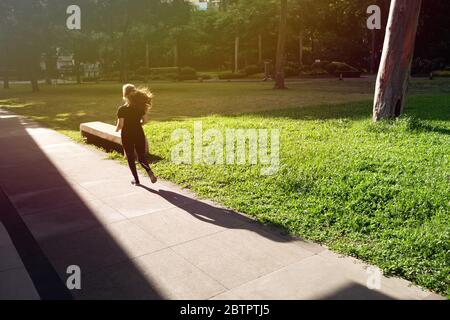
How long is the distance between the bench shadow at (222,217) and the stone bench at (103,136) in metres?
3.30

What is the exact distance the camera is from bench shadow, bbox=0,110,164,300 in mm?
3877

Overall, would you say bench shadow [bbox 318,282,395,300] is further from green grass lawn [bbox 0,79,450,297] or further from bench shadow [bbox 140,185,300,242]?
bench shadow [bbox 140,185,300,242]

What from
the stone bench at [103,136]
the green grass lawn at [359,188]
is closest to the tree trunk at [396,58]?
the green grass lawn at [359,188]

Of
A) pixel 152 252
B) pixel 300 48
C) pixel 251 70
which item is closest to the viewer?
pixel 152 252

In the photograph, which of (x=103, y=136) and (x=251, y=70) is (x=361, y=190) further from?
(x=251, y=70)

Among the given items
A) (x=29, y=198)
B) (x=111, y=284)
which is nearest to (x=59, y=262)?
(x=111, y=284)

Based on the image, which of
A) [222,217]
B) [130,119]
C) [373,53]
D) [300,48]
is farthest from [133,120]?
[300,48]

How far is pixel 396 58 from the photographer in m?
10.8

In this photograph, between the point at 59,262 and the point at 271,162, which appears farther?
the point at 271,162

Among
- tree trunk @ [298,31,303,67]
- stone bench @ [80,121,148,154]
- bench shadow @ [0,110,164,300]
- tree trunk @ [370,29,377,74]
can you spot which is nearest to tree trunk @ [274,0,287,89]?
stone bench @ [80,121,148,154]

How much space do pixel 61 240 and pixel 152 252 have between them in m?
1.25
